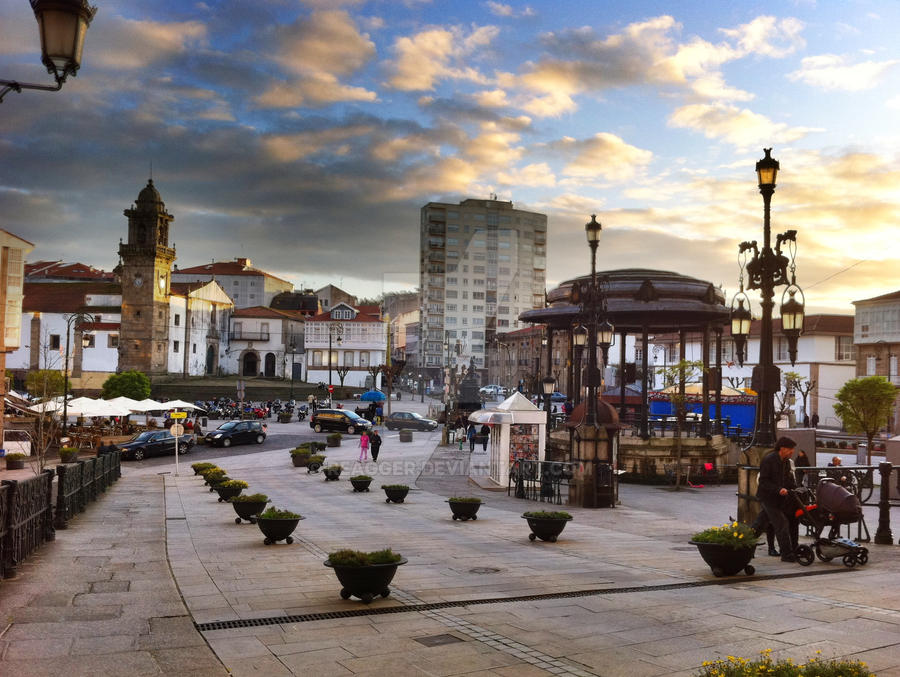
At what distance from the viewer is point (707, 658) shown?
6.10 meters

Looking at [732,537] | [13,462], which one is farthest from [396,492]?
[13,462]

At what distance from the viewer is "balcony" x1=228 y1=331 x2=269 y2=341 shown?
9569cm

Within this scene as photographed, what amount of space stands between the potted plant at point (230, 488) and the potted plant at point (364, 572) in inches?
445

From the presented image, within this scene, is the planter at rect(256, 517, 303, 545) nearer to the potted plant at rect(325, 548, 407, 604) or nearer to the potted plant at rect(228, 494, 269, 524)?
the potted plant at rect(228, 494, 269, 524)

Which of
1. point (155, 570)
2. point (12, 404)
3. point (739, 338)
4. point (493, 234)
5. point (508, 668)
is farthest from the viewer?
point (493, 234)

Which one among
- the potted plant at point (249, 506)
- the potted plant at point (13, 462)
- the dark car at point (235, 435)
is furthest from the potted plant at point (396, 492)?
the dark car at point (235, 435)

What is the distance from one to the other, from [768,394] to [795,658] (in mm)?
7672

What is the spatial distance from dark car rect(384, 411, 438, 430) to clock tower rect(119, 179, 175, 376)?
3893cm

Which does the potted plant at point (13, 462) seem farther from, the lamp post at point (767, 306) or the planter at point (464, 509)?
the lamp post at point (767, 306)

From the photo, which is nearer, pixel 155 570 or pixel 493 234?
pixel 155 570

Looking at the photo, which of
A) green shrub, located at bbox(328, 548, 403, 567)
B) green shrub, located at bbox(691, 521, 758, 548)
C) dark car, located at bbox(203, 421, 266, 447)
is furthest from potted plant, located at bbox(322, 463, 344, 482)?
green shrub, located at bbox(328, 548, 403, 567)

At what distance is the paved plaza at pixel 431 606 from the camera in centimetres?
611

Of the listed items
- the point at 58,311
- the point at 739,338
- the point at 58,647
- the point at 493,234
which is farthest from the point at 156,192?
the point at 58,647

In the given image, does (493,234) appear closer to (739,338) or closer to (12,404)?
(12,404)
